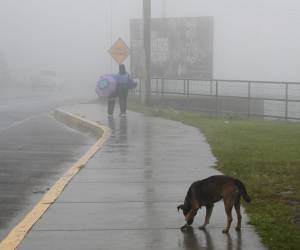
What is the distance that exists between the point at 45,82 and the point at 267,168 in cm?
4818

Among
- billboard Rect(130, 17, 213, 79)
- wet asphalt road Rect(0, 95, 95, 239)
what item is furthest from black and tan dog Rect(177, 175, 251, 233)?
billboard Rect(130, 17, 213, 79)

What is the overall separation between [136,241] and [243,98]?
65.5 ft

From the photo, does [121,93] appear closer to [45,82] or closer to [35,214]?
[35,214]

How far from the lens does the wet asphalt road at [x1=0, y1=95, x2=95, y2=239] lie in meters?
9.71

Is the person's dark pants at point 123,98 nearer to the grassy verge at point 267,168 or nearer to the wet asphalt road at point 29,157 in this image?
A: the wet asphalt road at point 29,157

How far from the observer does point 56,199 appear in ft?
30.4

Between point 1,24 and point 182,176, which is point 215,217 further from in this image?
point 1,24

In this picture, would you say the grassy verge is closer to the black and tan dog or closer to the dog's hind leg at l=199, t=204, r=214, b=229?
the black and tan dog

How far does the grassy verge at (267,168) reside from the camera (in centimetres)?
758

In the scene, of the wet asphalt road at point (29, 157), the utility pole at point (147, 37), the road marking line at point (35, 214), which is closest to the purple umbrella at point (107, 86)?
the wet asphalt road at point (29, 157)

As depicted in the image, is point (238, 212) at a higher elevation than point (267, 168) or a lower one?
higher

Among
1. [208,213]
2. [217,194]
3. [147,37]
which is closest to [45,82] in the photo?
[147,37]

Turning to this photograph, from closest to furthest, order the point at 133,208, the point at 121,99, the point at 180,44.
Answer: the point at 133,208 < the point at 121,99 < the point at 180,44

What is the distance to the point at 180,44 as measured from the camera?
→ 37125 mm
